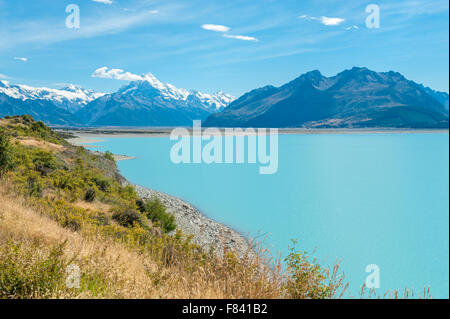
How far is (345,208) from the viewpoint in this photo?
3209 centimetres

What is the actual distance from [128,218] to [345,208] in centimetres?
2409

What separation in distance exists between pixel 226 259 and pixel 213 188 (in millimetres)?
34789

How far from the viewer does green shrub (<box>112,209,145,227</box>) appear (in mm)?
14314

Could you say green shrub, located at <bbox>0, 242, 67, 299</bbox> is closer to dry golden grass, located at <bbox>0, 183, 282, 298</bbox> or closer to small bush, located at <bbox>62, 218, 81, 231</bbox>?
dry golden grass, located at <bbox>0, 183, 282, 298</bbox>

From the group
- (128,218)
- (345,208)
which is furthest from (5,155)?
(345,208)

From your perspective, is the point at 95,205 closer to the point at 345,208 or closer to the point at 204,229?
the point at 204,229

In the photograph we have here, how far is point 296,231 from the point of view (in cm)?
2502

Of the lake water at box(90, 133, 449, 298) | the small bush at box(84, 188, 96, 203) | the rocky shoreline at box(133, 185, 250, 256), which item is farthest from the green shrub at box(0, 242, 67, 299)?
the lake water at box(90, 133, 449, 298)

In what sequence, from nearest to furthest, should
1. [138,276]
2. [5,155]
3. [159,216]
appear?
[138,276], [5,155], [159,216]

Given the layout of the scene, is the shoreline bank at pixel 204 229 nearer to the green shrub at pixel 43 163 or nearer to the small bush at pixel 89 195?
the small bush at pixel 89 195

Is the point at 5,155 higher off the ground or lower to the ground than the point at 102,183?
higher

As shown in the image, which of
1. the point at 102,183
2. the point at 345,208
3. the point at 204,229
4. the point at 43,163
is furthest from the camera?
the point at 345,208

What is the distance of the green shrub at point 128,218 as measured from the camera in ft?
47.0

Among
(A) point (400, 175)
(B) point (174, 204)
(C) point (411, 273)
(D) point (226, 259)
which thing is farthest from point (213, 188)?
(D) point (226, 259)
